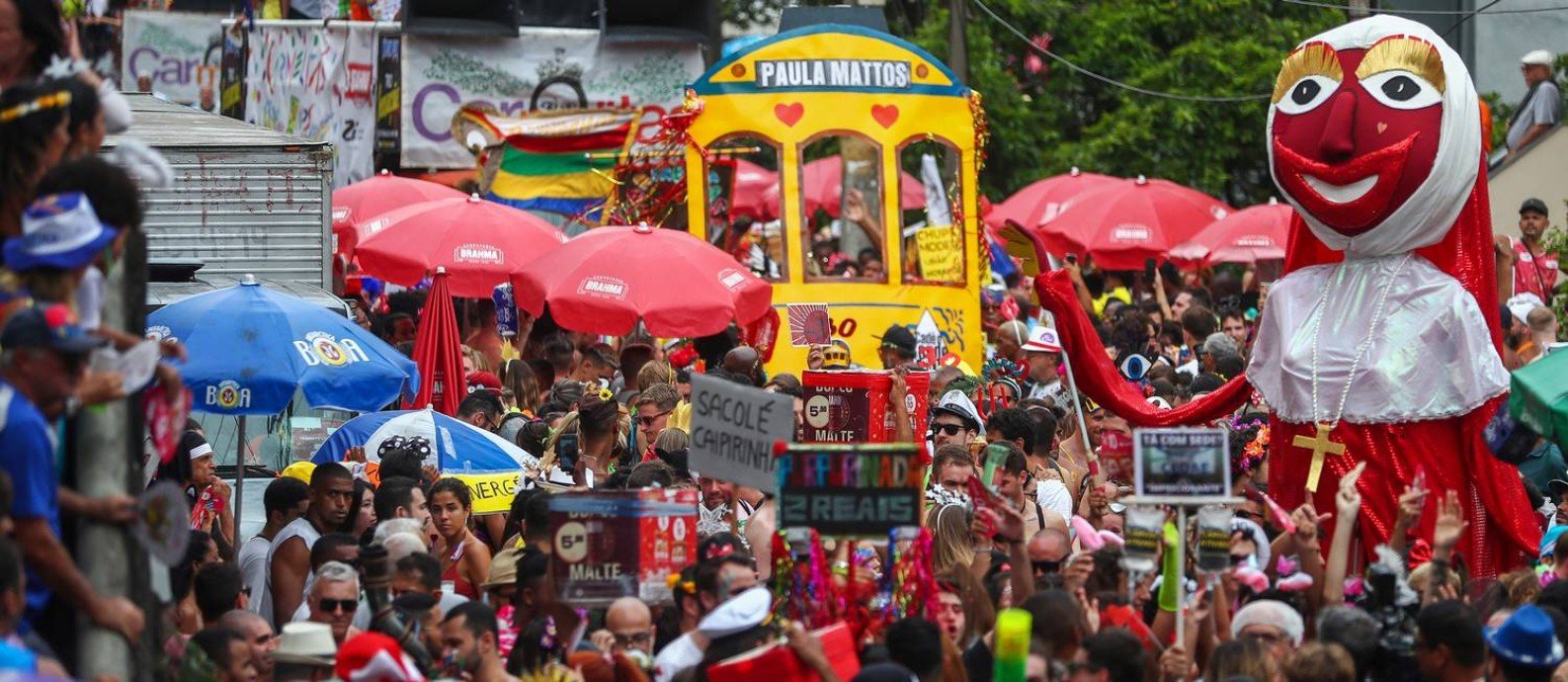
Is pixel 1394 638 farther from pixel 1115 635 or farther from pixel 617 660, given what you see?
pixel 617 660

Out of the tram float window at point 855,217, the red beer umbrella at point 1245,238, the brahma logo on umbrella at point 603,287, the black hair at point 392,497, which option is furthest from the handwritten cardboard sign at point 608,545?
the red beer umbrella at point 1245,238

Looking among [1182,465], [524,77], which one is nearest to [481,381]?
[1182,465]

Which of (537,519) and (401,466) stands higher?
(401,466)

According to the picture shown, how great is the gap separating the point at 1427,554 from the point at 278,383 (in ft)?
14.9

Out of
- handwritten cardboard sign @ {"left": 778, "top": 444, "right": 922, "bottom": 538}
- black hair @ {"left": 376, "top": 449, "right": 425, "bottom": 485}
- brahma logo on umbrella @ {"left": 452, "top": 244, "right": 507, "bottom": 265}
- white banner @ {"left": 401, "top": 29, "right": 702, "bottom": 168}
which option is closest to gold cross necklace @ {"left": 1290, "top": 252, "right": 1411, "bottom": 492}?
handwritten cardboard sign @ {"left": 778, "top": 444, "right": 922, "bottom": 538}

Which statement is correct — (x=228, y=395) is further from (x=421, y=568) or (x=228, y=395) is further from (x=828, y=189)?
(x=828, y=189)

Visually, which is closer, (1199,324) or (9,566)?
(9,566)

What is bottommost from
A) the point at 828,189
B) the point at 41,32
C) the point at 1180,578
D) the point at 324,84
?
the point at 1180,578

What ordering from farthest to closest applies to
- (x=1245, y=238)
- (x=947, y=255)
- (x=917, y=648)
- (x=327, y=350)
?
(x=1245, y=238)
(x=947, y=255)
(x=327, y=350)
(x=917, y=648)

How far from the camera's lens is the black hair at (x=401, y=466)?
10109mm

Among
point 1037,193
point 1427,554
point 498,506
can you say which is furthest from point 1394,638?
point 1037,193

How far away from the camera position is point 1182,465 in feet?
24.7

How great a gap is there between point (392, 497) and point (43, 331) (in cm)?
388

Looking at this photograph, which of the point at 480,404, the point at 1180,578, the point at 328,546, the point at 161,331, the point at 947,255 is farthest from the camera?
the point at 947,255
